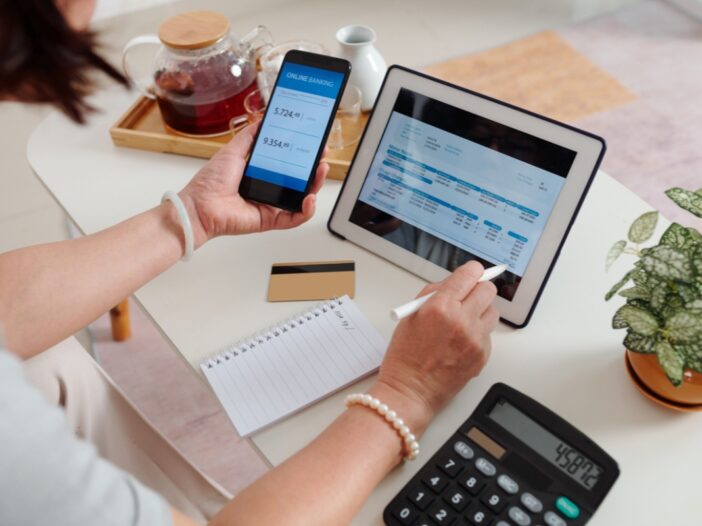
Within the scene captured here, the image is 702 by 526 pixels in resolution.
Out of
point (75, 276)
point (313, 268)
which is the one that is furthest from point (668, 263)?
point (75, 276)

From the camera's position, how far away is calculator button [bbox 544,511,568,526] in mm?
673

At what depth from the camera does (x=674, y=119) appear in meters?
2.30

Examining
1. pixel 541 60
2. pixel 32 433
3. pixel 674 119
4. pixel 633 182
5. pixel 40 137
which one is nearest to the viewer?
pixel 32 433

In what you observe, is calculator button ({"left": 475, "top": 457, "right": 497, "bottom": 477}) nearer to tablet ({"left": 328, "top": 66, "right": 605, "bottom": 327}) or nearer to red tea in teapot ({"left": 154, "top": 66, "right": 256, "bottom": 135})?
tablet ({"left": 328, "top": 66, "right": 605, "bottom": 327})

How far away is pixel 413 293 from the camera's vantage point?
945mm

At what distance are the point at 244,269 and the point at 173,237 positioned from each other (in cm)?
11

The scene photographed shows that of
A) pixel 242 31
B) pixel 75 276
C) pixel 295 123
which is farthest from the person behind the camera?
pixel 242 31

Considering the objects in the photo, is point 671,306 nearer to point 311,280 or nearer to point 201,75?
point 311,280

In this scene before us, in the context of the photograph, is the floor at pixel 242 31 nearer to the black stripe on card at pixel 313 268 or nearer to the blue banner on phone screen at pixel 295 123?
the blue banner on phone screen at pixel 295 123

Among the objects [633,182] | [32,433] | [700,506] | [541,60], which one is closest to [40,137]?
[32,433]

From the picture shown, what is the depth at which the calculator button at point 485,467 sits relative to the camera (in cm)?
71

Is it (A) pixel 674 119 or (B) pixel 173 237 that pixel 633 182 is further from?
(B) pixel 173 237

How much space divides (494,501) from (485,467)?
0.04m

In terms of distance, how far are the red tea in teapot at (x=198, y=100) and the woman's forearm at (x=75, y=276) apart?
28 cm
